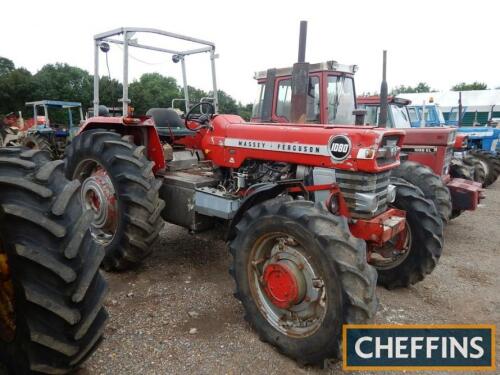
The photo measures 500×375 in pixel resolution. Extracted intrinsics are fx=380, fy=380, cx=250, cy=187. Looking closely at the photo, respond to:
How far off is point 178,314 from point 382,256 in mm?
1968

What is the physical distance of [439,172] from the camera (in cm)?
552

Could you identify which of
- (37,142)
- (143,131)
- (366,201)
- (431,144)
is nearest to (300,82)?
(366,201)

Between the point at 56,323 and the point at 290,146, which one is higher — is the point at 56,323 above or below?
below

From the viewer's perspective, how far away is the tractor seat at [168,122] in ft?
14.1

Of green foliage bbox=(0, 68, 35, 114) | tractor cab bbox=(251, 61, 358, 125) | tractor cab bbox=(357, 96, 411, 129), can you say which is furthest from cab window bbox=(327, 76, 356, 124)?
green foliage bbox=(0, 68, 35, 114)

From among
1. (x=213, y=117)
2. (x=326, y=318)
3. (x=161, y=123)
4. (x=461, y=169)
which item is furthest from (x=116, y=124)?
(x=461, y=169)

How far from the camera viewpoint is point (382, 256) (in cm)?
362

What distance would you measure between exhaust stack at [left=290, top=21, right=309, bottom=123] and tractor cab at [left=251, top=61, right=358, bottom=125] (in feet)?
4.85

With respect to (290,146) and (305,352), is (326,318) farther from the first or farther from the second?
(290,146)

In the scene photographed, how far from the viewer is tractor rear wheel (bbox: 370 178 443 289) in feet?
11.0

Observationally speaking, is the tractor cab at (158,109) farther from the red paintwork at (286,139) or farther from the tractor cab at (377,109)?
the tractor cab at (377,109)

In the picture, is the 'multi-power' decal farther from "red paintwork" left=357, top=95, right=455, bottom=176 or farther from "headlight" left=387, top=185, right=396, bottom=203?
"red paintwork" left=357, top=95, right=455, bottom=176

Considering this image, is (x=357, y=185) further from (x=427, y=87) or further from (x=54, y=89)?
(x=427, y=87)

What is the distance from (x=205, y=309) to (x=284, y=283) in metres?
0.87
